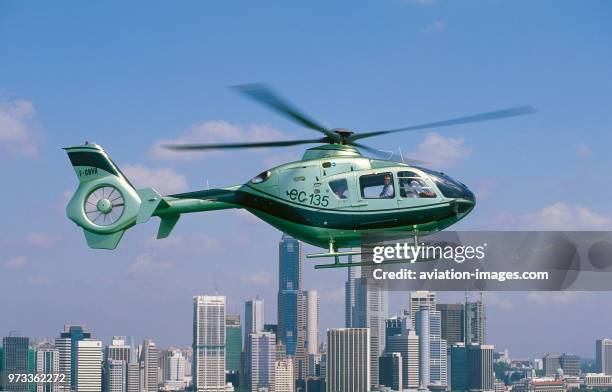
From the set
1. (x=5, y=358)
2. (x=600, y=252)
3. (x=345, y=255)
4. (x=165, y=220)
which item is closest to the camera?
(x=345, y=255)

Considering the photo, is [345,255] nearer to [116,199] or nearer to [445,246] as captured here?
[445,246]

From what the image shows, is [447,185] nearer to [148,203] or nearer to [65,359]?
[148,203]

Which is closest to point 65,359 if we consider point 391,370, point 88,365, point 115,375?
point 88,365

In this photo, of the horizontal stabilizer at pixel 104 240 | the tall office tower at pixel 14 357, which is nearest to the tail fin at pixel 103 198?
the horizontal stabilizer at pixel 104 240

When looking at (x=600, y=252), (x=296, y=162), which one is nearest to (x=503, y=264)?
(x=600, y=252)

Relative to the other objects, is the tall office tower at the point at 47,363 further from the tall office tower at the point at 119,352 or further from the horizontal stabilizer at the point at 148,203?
the horizontal stabilizer at the point at 148,203
